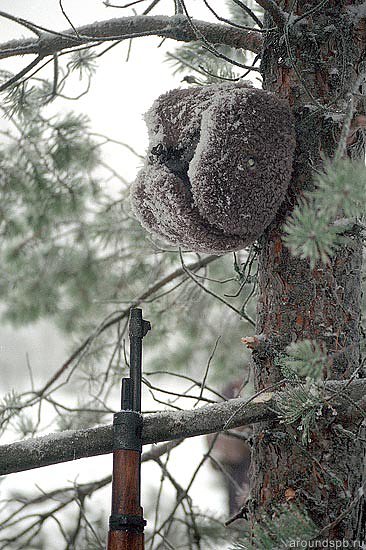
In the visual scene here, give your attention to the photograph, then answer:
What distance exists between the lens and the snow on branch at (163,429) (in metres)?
0.69

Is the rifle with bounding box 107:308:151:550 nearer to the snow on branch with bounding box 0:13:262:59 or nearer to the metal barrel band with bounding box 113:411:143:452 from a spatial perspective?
the metal barrel band with bounding box 113:411:143:452

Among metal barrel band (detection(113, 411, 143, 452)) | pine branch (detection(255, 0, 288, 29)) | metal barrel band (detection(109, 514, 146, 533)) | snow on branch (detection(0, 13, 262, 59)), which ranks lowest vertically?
metal barrel band (detection(109, 514, 146, 533))

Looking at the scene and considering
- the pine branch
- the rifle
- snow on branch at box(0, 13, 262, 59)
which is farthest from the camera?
snow on branch at box(0, 13, 262, 59)

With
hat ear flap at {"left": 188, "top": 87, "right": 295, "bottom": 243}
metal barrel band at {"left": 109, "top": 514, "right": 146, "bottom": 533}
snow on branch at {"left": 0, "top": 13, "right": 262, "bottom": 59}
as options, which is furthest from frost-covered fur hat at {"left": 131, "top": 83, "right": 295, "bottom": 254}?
metal barrel band at {"left": 109, "top": 514, "right": 146, "bottom": 533}

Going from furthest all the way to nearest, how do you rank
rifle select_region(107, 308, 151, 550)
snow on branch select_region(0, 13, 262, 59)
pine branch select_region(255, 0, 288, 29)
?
snow on branch select_region(0, 13, 262, 59)
pine branch select_region(255, 0, 288, 29)
rifle select_region(107, 308, 151, 550)

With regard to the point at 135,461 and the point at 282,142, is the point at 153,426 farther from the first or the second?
the point at 282,142

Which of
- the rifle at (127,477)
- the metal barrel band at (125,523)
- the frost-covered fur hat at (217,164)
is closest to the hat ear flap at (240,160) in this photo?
the frost-covered fur hat at (217,164)

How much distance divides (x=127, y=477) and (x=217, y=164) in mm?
332

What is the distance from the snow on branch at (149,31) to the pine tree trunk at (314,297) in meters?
0.07

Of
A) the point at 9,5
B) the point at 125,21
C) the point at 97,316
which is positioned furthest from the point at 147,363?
the point at 125,21

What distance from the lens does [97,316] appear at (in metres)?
1.96

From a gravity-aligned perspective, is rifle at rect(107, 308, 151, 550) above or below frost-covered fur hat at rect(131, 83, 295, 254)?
below

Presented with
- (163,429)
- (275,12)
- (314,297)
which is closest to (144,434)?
(163,429)

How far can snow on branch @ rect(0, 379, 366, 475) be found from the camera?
688 millimetres
